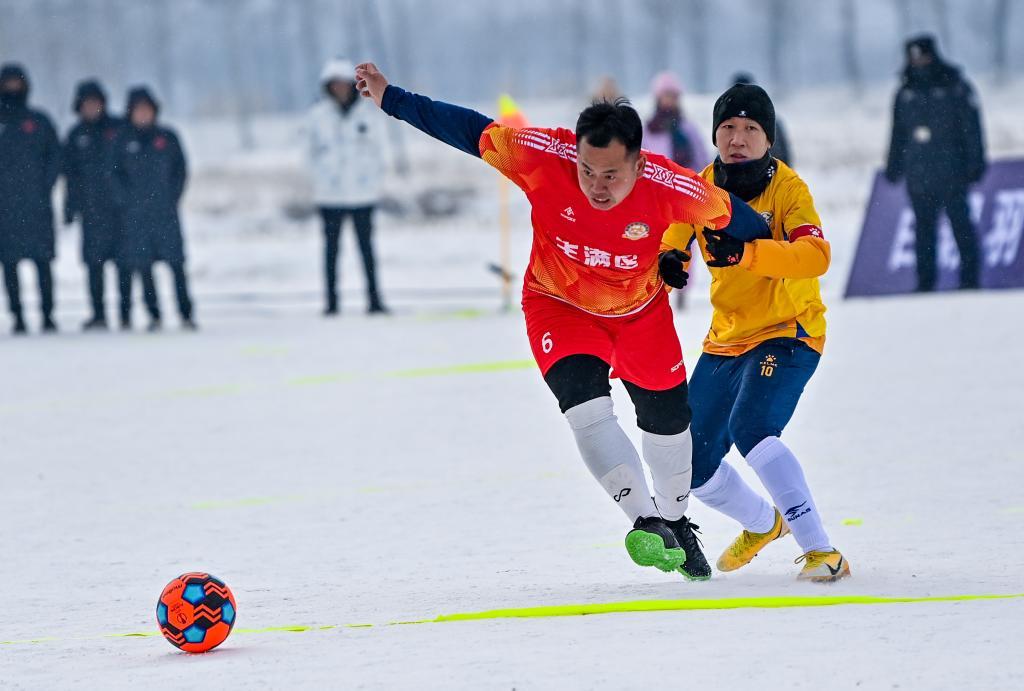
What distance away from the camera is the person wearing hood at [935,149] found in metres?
13.4

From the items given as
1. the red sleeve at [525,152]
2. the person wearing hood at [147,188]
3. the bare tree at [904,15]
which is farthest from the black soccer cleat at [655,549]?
the bare tree at [904,15]

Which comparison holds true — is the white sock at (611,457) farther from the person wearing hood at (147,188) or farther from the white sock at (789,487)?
the person wearing hood at (147,188)

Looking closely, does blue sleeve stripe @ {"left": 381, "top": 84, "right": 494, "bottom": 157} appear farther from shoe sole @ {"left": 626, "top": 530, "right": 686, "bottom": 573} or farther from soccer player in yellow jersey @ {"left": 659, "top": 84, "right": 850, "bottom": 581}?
shoe sole @ {"left": 626, "top": 530, "right": 686, "bottom": 573}

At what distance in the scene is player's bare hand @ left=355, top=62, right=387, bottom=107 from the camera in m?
5.48

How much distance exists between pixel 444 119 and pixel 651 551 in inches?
62.4

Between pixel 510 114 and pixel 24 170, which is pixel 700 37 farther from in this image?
pixel 24 170

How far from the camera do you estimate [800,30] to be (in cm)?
6581

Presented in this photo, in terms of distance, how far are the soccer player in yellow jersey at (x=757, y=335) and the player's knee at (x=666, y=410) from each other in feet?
0.61

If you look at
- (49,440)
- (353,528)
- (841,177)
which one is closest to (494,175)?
(841,177)

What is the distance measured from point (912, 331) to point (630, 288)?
23.5ft

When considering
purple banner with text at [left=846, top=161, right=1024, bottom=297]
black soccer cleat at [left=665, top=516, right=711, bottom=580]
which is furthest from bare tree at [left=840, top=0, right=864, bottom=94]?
black soccer cleat at [left=665, top=516, right=711, bottom=580]

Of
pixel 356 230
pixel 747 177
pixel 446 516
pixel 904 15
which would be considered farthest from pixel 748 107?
pixel 904 15

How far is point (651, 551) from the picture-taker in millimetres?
4910

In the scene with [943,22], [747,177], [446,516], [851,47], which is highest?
[943,22]
